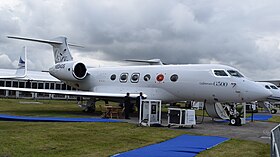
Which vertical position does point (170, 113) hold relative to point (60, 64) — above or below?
below

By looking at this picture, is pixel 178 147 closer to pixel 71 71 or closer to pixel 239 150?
pixel 239 150

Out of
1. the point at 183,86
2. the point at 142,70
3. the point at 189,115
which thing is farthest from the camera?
the point at 142,70

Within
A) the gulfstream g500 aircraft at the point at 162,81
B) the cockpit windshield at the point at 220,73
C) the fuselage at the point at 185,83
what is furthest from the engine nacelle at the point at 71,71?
the cockpit windshield at the point at 220,73

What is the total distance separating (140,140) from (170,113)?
533 cm

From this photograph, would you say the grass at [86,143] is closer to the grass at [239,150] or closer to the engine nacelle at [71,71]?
the grass at [239,150]

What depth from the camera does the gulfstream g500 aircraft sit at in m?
19.2

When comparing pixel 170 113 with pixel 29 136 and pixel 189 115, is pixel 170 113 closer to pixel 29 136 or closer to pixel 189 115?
pixel 189 115

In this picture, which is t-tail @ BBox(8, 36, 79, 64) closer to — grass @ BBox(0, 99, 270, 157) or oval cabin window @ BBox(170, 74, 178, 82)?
oval cabin window @ BBox(170, 74, 178, 82)

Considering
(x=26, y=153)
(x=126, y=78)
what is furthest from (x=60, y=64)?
(x=26, y=153)

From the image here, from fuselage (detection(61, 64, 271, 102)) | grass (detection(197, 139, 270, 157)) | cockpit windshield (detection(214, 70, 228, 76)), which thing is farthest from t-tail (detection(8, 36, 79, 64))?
grass (detection(197, 139, 270, 157))

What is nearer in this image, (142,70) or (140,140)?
(140,140)

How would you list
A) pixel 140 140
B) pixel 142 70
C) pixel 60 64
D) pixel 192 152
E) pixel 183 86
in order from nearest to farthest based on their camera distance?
1. pixel 192 152
2. pixel 140 140
3. pixel 183 86
4. pixel 142 70
5. pixel 60 64

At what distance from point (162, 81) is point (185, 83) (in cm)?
184

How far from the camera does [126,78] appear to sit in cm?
2516
